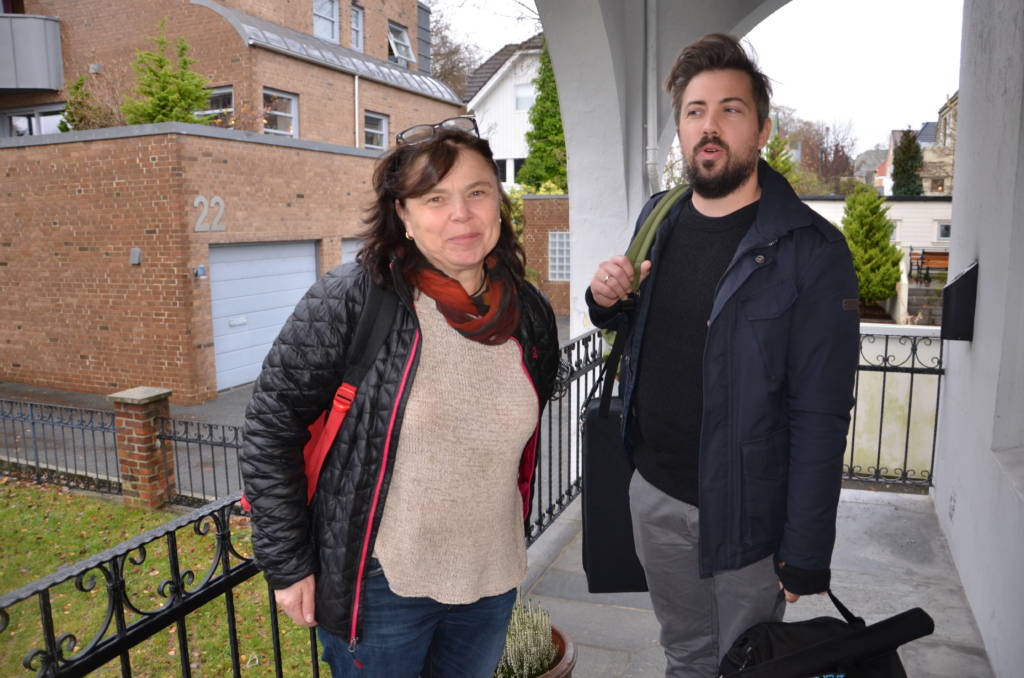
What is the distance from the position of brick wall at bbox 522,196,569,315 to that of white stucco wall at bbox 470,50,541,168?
9.53 m

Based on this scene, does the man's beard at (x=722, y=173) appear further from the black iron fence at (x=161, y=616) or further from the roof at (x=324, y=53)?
the roof at (x=324, y=53)

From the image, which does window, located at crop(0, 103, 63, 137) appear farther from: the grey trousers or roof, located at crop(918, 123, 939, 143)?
roof, located at crop(918, 123, 939, 143)

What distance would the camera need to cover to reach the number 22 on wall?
1156 cm

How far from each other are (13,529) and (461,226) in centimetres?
782

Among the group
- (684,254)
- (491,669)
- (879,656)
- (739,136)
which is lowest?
(491,669)

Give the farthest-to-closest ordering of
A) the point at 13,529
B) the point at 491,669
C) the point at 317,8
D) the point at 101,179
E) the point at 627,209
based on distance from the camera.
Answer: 1. the point at 317,8
2. the point at 101,179
3. the point at 13,529
4. the point at 627,209
5. the point at 491,669

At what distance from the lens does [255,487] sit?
5.11 ft

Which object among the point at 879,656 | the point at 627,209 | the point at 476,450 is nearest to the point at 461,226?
the point at 476,450

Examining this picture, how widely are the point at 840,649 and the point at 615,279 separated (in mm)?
1019

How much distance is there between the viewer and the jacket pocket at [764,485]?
1791 millimetres

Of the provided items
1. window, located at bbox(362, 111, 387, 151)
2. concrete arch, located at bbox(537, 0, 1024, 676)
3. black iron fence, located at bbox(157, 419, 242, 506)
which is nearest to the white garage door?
black iron fence, located at bbox(157, 419, 242, 506)

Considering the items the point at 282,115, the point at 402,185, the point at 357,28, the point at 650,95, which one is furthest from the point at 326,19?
the point at 402,185

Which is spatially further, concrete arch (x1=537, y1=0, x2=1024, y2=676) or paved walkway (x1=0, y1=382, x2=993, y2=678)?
paved walkway (x1=0, y1=382, x2=993, y2=678)

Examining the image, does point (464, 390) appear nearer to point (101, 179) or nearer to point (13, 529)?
point (13, 529)
